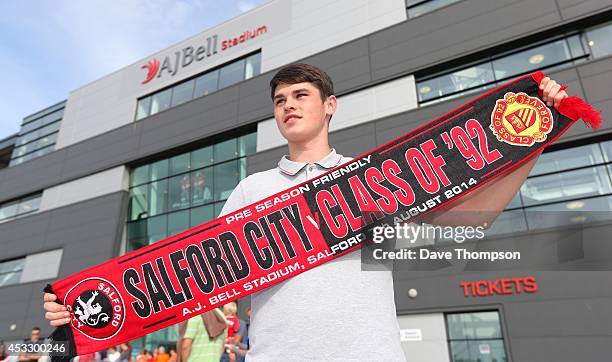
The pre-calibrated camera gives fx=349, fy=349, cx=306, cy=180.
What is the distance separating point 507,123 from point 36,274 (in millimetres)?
21673

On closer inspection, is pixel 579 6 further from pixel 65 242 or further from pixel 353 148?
pixel 65 242

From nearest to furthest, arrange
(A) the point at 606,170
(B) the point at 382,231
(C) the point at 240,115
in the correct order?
(B) the point at 382,231 < (A) the point at 606,170 < (C) the point at 240,115

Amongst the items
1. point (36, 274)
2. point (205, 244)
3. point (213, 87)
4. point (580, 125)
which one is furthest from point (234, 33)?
point (205, 244)

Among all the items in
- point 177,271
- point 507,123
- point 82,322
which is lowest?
point 82,322

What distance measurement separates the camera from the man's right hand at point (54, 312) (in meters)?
1.88

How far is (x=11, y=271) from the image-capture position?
1867 cm

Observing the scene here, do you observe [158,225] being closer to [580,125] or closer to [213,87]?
[213,87]

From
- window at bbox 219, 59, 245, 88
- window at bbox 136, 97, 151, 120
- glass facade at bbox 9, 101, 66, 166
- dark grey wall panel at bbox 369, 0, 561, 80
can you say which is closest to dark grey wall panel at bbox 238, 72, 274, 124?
window at bbox 219, 59, 245, 88

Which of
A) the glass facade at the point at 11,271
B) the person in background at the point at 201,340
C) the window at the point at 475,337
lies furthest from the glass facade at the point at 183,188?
the person in background at the point at 201,340

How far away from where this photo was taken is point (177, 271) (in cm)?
199

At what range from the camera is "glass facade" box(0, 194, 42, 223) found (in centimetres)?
1989

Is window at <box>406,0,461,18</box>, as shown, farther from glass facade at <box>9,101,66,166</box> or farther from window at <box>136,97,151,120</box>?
glass facade at <box>9,101,66,166</box>

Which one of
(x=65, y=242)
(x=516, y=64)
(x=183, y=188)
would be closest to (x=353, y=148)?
(x=516, y=64)

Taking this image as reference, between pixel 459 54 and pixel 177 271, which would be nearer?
pixel 177 271
